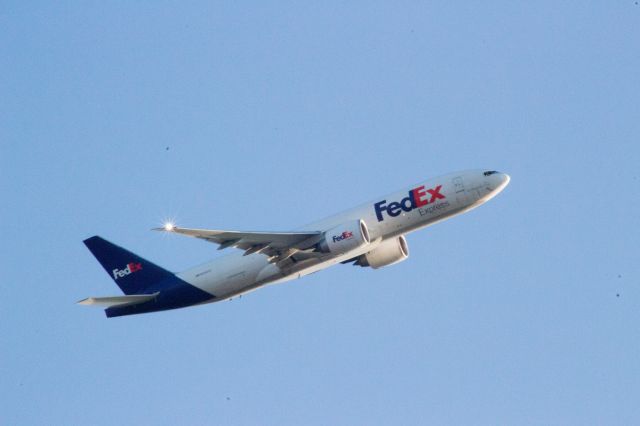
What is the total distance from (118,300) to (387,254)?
15.4m

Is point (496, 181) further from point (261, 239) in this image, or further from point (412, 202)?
point (261, 239)

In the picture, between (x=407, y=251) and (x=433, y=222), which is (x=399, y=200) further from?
(x=407, y=251)

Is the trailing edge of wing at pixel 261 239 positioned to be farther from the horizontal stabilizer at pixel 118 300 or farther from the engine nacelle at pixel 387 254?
the horizontal stabilizer at pixel 118 300

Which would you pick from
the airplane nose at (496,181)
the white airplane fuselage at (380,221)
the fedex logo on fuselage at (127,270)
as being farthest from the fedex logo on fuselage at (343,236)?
the fedex logo on fuselage at (127,270)

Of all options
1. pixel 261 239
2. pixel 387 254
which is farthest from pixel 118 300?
pixel 387 254

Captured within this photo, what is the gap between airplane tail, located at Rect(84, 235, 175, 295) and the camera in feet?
188

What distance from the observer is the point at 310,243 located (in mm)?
53594

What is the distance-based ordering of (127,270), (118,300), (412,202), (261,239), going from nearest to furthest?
(261,239) < (412,202) < (118,300) < (127,270)

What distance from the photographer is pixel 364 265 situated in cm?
5931

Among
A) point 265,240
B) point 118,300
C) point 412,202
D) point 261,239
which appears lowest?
point 118,300

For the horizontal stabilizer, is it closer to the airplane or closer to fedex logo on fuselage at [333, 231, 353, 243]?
the airplane

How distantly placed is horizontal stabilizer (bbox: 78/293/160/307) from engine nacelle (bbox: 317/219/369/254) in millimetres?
10429

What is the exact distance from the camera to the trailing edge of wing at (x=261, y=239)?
50.9 m

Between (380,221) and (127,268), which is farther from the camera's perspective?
(127,268)
